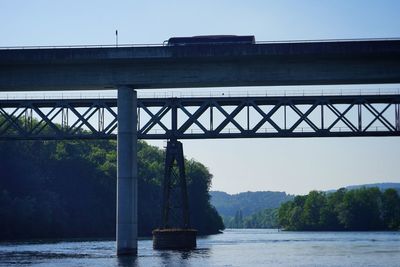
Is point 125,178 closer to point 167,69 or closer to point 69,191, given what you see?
point 167,69

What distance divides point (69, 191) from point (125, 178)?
293 ft

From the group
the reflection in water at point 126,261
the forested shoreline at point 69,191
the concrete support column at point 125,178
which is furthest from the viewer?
the forested shoreline at point 69,191

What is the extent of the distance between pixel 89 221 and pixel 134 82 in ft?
300

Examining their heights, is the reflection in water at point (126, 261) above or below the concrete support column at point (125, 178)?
below

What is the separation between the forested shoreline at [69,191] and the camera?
432 ft

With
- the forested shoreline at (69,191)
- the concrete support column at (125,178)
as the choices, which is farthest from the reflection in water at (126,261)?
Result: the forested shoreline at (69,191)

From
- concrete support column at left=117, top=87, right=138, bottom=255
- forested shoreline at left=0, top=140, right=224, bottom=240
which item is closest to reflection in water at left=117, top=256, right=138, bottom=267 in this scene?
concrete support column at left=117, top=87, right=138, bottom=255

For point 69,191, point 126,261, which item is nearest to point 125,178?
point 126,261

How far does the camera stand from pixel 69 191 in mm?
152750

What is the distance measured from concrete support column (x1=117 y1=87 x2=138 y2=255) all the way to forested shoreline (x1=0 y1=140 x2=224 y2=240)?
204 feet

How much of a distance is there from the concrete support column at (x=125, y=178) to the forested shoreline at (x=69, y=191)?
62.2m

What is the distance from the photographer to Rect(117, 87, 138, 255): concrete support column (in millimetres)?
65250

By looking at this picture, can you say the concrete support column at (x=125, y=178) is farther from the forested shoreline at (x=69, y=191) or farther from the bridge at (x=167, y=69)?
the forested shoreline at (x=69, y=191)

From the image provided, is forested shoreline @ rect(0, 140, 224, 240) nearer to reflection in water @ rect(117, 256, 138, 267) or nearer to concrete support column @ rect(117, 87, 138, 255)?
concrete support column @ rect(117, 87, 138, 255)
